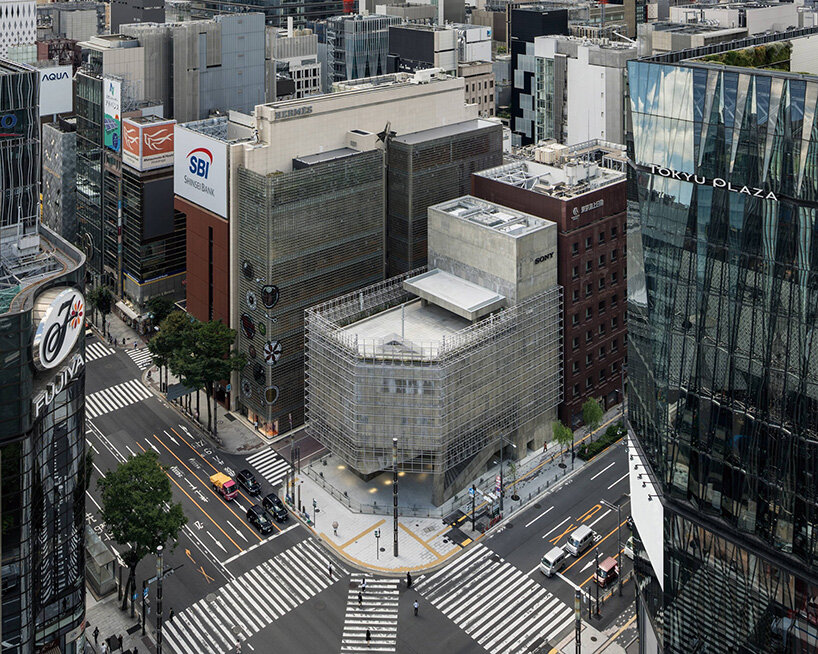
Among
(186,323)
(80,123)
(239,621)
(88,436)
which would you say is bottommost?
(239,621)

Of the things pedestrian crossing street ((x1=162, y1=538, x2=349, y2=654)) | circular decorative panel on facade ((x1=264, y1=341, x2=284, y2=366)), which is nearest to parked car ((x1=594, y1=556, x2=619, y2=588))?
pedestrian crossing street ((x1=162, y1=538, x2=349, y2=654))

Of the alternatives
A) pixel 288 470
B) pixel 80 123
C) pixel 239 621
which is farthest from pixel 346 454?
pixel 80 123

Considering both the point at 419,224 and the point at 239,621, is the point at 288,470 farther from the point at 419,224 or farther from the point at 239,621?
the point at 419,224

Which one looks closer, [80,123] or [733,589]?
[733,589]

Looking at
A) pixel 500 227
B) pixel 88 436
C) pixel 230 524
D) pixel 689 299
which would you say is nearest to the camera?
pixel 689 299

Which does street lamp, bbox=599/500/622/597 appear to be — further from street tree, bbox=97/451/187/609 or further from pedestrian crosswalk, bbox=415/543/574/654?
street tree, bbox=97/451/187/609

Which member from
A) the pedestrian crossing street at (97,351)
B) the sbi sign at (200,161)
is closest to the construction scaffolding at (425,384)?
the sbi sign at (200,161)
